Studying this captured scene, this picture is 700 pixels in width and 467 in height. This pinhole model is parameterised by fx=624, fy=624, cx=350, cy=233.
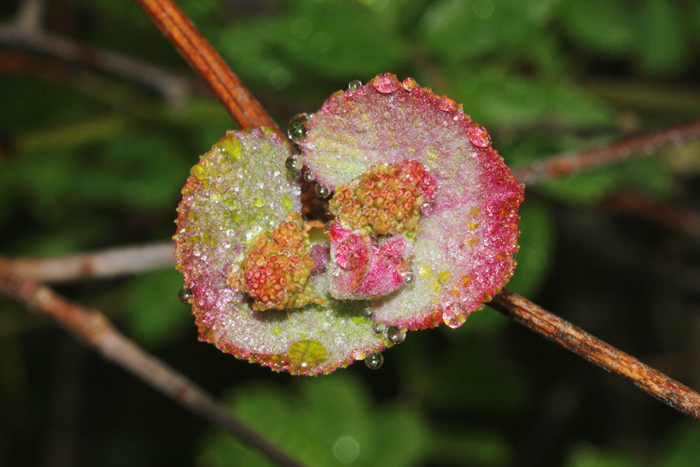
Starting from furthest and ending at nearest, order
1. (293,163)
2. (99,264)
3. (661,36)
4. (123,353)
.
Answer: (661,36) → (99,264) → (123,353) → (293,163)

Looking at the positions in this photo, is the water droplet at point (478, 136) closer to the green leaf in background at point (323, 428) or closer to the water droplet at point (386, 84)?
the water droplet at point (386, 84)

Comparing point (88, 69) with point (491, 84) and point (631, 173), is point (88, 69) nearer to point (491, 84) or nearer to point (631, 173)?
point (491, 84)

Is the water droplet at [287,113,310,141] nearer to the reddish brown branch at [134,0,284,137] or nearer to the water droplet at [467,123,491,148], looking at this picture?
the reddish brown branch at [134,0,284,137]

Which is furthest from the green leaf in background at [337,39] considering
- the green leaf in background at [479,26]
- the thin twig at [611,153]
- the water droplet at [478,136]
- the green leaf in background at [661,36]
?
the water droplet at [478,136]

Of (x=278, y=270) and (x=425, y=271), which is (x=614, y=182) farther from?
(x=278, y=270)

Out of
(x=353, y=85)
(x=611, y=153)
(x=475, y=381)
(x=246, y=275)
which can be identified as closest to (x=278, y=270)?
(x=246, y=275)

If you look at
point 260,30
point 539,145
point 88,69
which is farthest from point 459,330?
point 88,69
